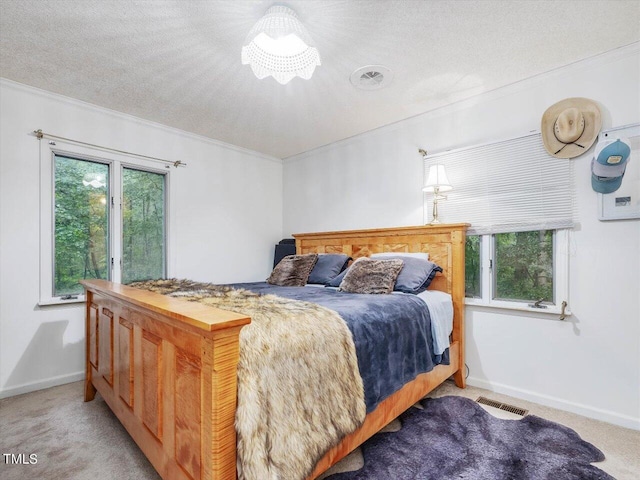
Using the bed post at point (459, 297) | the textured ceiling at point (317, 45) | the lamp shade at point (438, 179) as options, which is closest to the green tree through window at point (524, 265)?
the bed post at point (459, 297)

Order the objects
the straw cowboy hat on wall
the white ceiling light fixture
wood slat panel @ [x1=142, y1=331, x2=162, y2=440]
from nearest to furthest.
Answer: wood slat panel @ [x1=142, y1=331, x2=162, y2=440] → the white ceiling light fixture → the straw cowboy hat on wall

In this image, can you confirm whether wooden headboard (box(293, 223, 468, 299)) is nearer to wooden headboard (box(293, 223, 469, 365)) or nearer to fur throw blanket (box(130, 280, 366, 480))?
wooden headboard (box(293, 223, 469, 365))

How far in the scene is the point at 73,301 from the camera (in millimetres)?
2814

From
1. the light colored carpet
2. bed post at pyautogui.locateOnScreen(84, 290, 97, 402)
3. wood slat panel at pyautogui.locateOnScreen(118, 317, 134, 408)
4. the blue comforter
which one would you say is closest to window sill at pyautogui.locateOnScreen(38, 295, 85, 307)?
Answer: bed post at pyautogui.locateOnScreen(84, 290, 97, 402)

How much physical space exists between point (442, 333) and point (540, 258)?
→ 1.00 metres

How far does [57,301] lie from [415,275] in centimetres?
304

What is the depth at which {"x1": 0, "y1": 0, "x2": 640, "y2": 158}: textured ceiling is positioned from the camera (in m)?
1.79

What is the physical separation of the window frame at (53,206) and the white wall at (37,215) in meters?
0.05

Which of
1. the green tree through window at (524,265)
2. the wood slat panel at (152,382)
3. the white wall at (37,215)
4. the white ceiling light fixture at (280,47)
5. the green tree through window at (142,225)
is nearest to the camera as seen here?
the wood slat panel at (152,382)

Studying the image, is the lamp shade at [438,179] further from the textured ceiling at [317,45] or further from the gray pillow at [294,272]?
the gray pillow at [294,272]

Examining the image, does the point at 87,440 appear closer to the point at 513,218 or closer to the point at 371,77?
the point at 371,77

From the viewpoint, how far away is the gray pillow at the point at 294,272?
10.0ft

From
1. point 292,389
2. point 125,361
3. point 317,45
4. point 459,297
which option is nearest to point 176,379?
point 292,389

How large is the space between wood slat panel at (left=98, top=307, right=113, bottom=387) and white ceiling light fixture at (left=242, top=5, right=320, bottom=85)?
1.75 meters
